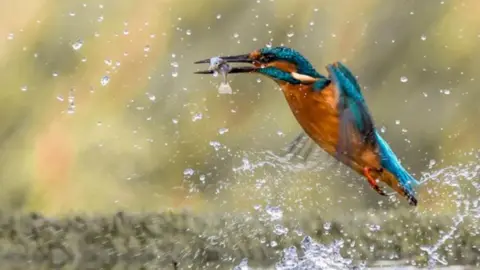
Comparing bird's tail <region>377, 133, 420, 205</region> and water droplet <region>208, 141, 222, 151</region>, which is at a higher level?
water droplet <region>208, 141, 222, 151</region>

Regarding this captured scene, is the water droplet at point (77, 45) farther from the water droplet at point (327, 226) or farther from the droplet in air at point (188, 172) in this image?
the water droplet at point (327, 226)

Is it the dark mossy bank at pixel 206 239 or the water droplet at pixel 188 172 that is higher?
the water droplet at pixel 188 172

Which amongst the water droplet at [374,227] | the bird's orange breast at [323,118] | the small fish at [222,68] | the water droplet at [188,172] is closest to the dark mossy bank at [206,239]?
the water droplet at [374,227]

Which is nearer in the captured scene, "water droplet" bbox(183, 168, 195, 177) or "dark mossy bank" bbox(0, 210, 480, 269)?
"dark mossy bank" bbox(0, 210, 480, 269)

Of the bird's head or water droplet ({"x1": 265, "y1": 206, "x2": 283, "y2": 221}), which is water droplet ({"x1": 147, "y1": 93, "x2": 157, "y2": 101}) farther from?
water droplet ({"x1": 265, "y1": 206, "x2": 283, "y2": 221})

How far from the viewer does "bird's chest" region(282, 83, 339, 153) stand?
1.53 m

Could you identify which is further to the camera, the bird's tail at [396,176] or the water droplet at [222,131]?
the water droplet at [222,131]

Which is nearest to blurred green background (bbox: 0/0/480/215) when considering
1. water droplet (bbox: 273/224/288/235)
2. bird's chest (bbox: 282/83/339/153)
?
bird's chest (bbox: 282/83/339/153)

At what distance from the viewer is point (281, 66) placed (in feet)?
5.30

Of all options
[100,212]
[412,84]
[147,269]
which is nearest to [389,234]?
[412,84]

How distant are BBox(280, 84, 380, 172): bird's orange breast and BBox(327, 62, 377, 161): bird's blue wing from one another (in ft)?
0.04

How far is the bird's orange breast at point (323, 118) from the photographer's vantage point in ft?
5.03

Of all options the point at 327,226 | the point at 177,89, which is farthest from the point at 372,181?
the point at 177,89

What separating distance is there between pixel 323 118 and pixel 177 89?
431 millimetres
